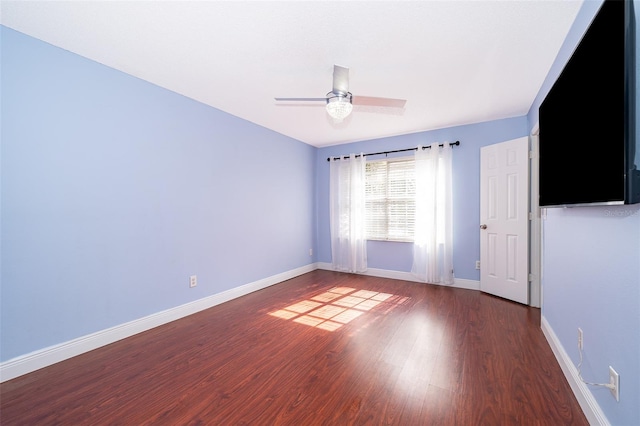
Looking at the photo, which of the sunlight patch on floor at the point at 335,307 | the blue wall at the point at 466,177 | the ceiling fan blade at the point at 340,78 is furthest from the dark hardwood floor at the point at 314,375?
the ceiling fan blade at the point at 340,78

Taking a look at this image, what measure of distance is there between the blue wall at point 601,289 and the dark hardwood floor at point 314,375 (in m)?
0.37

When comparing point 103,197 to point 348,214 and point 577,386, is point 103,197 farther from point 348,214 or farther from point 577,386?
point 577,386

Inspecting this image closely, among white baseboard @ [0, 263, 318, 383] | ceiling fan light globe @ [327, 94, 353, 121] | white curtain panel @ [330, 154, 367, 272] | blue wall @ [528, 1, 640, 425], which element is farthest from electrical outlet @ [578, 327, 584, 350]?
white baseboard @ [0, 263, 318, 383]

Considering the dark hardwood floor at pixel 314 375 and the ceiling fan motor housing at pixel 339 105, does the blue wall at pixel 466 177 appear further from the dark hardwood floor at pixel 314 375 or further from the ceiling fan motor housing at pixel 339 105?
the ceiling fan motor housing at pixel 339 105

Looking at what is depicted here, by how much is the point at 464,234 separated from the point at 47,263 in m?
4.75

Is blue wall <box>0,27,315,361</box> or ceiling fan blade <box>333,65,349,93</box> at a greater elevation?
ceiling fan blade <box>333,65,349,93</box>

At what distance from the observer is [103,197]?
90.5 inches

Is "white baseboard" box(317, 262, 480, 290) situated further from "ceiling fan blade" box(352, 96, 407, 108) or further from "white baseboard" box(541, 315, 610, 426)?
"ceiling fan blade" box(352, 96, 407, 108)

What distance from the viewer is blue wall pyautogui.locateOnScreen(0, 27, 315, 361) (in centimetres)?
189

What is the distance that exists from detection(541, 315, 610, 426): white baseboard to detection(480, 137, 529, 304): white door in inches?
44.7

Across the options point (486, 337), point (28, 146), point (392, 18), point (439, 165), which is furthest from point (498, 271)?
point (28, 146)

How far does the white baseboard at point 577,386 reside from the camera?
137cm

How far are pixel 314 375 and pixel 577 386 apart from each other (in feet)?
5.53

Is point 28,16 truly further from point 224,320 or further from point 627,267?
point 627,267
